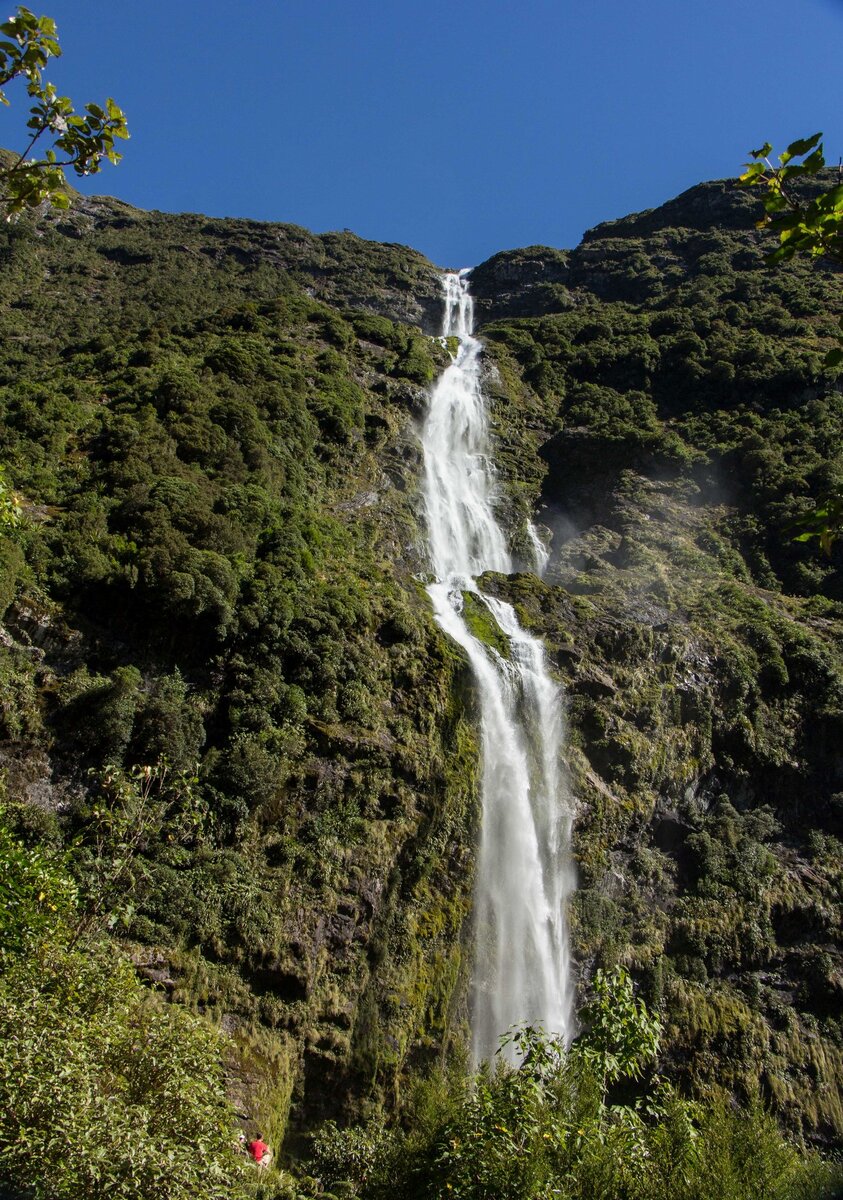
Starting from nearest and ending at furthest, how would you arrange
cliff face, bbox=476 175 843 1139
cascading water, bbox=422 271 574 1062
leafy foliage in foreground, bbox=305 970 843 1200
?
1. leafy foliage in foreground, bbox=305 970 843 1200
2. cascading water, bbox=422 271 574 1062
3. cliff face, bbox=476 175 843 1139

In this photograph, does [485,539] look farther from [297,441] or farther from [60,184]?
[60,184]

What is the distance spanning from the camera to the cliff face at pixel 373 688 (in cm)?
1830

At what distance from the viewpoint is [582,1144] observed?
8.25m

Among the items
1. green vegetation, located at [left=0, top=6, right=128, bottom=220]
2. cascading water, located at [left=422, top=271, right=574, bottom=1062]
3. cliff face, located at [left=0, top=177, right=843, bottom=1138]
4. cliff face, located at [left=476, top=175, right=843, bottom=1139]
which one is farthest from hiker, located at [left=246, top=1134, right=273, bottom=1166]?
green vegetation, located at [left=0, top=6, right=128, bottom=220]

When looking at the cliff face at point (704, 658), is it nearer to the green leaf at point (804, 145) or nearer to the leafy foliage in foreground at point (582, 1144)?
the green leaf at point (804, 145)

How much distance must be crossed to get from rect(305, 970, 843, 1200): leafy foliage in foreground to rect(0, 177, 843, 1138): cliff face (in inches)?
257

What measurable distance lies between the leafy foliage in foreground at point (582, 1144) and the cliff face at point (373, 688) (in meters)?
6.52

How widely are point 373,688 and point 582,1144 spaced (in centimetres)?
1592

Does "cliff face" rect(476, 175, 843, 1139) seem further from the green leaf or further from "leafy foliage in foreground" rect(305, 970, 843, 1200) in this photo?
"leafy foliage in foreground" rect(305, 970, 843, 1200)

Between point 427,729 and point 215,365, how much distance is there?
18853 millimetres

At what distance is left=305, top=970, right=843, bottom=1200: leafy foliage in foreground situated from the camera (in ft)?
26.0

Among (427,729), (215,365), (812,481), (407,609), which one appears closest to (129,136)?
(427,729)

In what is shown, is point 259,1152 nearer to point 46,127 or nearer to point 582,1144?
point 582,1144

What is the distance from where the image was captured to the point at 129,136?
5488 mm
